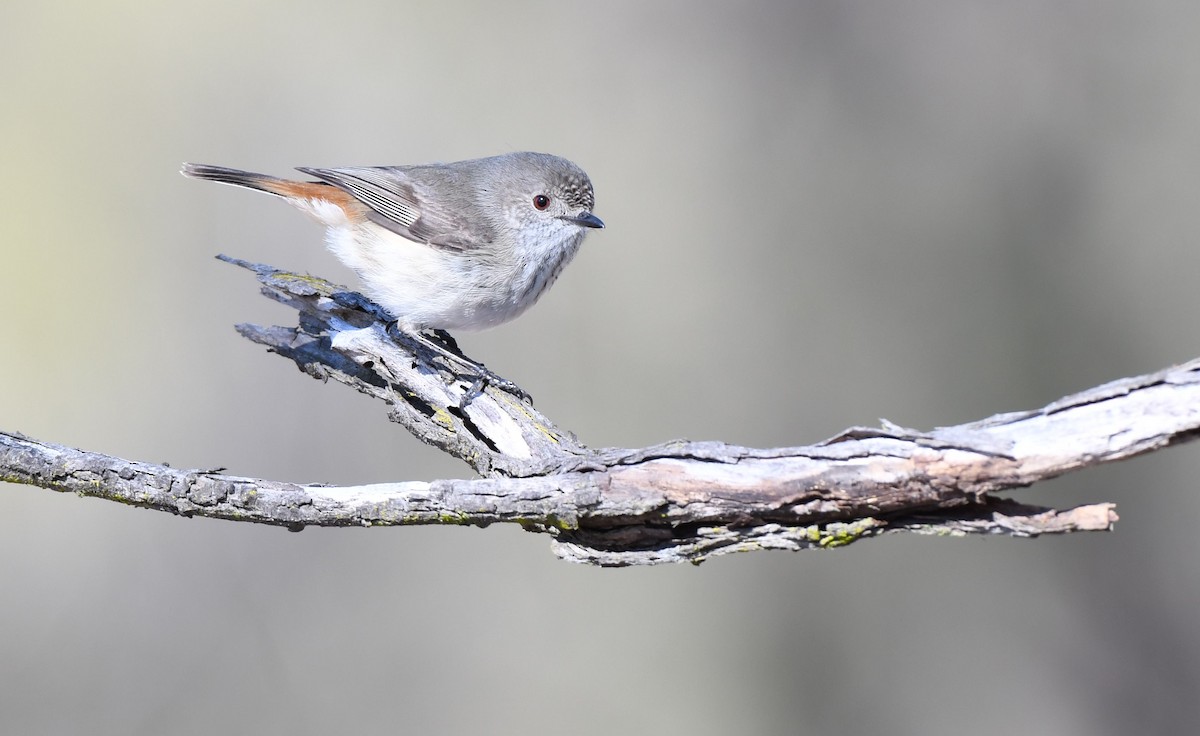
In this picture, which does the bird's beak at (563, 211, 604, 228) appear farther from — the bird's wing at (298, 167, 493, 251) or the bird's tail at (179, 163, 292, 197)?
the bird's tail at (179, 163, 292, 197)

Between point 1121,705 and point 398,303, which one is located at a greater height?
point 398,303

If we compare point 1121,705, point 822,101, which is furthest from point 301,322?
point 1121,705

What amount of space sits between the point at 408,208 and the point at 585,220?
0.78 metres

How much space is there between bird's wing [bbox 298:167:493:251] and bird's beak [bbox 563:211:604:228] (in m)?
0.38

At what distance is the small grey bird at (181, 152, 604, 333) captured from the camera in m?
3.91

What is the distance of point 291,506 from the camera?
2461 mm

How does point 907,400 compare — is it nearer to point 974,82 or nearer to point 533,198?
point 974,82

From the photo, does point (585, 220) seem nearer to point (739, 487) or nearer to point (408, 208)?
point (408, 208)

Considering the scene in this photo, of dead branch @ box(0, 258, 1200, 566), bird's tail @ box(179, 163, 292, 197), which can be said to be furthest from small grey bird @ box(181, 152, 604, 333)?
dead branch @ box(0, 258, 1200, 566)

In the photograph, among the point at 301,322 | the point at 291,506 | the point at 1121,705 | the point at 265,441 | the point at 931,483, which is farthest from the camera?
the point at 265,441

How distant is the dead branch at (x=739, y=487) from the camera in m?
2.15

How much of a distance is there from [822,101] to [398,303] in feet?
10.7

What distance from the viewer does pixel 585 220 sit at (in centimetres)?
411

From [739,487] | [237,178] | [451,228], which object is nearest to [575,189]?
[451,228]
